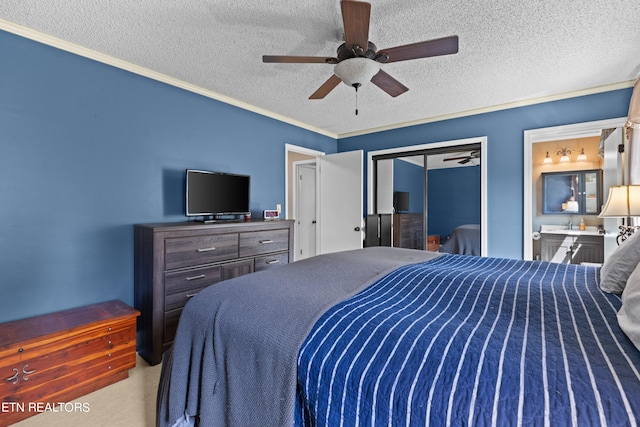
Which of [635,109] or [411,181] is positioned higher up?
[635,109]

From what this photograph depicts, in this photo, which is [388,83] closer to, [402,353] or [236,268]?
[402,353]

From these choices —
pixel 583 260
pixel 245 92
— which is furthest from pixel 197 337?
pixel 583 260

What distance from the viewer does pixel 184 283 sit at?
2455 millimetres

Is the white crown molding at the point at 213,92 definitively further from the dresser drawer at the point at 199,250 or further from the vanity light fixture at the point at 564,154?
the dresser drawer at the point at 199,250

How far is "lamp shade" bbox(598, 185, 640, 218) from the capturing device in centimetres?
216

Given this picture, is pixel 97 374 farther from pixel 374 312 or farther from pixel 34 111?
pixel 374 312

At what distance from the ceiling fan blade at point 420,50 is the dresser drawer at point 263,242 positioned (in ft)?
6.55

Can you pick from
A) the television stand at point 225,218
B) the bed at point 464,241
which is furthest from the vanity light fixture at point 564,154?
the television stand at point 225,218

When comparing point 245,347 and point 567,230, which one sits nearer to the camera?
point 245,347

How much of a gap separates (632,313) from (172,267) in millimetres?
2651

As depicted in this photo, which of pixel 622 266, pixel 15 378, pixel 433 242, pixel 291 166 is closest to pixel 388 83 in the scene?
pixel 622 266

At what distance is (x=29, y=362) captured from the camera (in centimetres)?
173

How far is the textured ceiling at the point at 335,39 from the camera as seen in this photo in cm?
182

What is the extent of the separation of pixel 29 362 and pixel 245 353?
5.52ft
